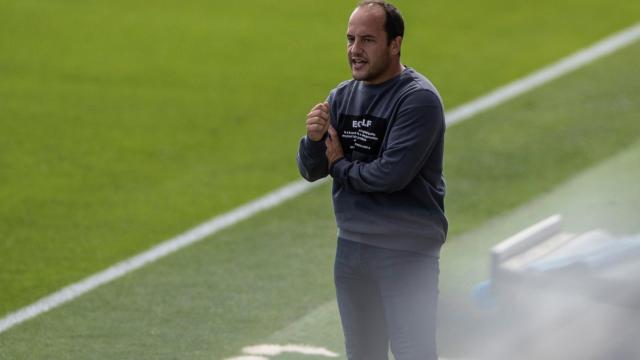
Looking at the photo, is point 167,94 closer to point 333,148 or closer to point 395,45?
point 333,148

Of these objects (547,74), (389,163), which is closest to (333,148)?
(389,163)

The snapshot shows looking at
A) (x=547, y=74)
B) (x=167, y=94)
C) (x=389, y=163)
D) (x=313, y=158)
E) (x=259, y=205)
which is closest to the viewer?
(x=389, y=163)

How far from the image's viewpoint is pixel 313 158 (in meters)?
5.70

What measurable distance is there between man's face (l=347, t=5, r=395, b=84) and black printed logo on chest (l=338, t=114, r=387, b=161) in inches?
6.6

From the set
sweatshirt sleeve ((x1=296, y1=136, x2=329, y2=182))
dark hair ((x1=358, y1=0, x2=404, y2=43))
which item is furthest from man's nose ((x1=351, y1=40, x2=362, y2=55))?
sweatshirt sleeve ((x1=296, y1=136, x2=329, y2=182))

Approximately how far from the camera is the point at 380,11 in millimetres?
5531

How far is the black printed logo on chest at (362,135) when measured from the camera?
5.58 meters

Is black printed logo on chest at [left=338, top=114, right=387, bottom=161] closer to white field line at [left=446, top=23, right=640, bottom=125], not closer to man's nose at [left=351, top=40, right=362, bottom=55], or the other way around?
man's nose at [left=351, top=40, right=362, bottom=55]

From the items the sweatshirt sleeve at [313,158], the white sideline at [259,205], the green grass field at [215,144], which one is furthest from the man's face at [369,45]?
the white sideline at [259,205]

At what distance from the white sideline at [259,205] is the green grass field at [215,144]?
104 mm

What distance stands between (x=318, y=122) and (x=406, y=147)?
37 centimetres

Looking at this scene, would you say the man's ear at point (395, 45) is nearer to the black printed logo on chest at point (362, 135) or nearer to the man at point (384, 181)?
the man at point (384, 181)

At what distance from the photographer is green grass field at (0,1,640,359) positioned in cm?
813

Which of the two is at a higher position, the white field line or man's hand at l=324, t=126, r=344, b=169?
the white field line
